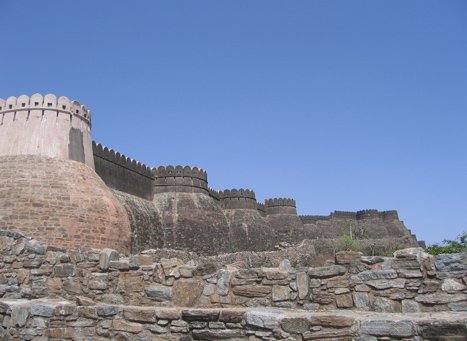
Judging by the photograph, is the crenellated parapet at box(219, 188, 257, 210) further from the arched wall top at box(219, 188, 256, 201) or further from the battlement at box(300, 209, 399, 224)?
the battlement at box(300, 209, 399, 224)

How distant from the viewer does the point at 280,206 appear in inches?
1335

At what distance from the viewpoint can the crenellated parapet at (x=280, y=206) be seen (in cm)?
3378

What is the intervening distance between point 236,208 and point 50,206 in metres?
18.4

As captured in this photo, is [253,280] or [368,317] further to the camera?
[253,280]

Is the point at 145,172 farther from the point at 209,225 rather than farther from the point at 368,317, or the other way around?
the point at 368,317

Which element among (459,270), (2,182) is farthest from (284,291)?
(2,182)

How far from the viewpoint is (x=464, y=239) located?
46.4ft

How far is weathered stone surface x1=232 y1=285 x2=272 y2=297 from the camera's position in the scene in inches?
176

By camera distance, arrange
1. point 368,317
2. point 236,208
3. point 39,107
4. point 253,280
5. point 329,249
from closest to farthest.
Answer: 1. point 368,317
2. point 253,280
3. point 39,107
4. point 329,249
5. point 236,208

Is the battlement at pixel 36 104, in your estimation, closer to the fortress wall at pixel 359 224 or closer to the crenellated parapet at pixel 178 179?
the crenellated parapet at pixel 178 179

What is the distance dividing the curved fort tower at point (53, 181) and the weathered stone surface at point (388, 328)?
10289mm

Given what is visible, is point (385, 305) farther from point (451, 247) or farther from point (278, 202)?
point (278, 202)

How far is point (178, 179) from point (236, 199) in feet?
20.6

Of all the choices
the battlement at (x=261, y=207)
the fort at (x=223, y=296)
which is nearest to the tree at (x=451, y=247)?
the fort at (x=223, y=296)
